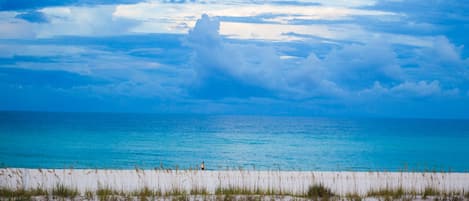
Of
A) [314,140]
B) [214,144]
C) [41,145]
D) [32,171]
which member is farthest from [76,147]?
[32,171]

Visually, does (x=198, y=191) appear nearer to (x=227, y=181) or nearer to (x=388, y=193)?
(x=227, y=181)

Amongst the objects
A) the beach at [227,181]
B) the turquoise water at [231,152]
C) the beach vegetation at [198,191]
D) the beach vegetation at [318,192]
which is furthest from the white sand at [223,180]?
the turquoise water at [231,152]

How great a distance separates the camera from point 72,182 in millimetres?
12016

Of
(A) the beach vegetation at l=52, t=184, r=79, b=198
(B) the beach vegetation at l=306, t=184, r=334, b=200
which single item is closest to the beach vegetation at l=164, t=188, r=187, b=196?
(A) the beach vegetation at l=52, t=184, r=79, b=198

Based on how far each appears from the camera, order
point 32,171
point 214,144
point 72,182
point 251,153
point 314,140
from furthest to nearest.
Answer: point 314,140 → point 214,144 → point 251,153 → point 32,171 → point 72,182

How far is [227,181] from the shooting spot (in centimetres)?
1241

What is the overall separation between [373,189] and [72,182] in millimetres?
5846

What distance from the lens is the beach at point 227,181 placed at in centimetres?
1150

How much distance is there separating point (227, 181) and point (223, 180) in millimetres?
150

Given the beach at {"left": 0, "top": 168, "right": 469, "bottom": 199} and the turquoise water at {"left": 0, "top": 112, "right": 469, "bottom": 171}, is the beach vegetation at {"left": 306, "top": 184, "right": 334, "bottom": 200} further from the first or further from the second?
the turquoise water at {"left": 0, "top": 112, "right": 469, "bottom": 171}

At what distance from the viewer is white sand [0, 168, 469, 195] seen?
11.7 meters

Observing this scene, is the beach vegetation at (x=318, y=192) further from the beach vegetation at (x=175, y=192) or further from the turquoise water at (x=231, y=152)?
the turquoise water at (x=231, y=152)

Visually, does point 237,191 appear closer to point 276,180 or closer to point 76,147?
point 276,180

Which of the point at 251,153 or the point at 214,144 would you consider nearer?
the point at 251,153
